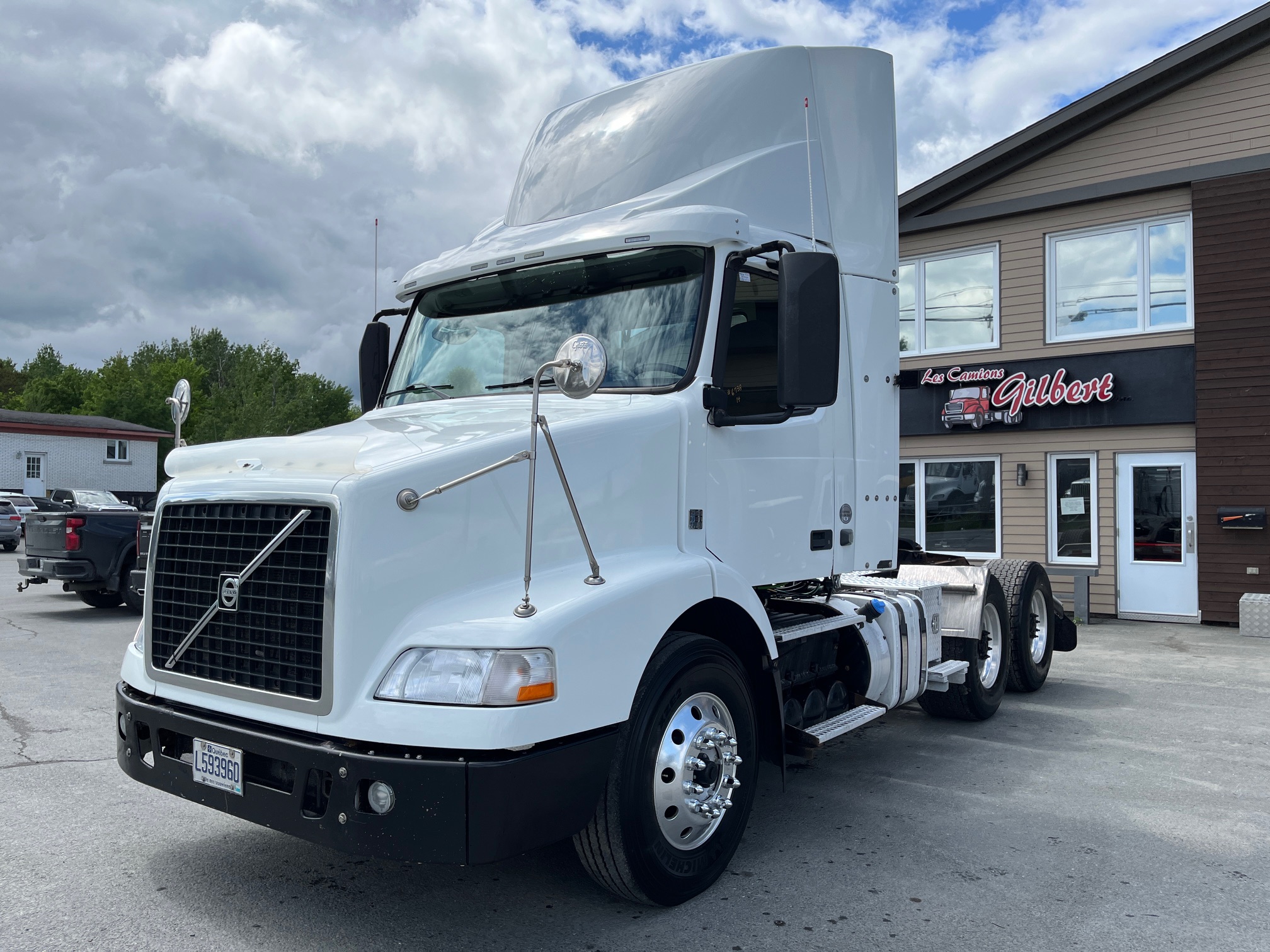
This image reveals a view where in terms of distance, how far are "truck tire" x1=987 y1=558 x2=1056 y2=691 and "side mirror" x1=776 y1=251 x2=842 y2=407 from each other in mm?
4342

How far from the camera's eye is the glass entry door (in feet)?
43.9

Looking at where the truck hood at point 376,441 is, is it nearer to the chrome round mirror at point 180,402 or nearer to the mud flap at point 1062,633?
the chrome round mirror at point 180,402

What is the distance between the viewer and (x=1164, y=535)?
13.6 m

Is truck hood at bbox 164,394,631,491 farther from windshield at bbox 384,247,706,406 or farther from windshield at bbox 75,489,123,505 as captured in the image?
windshield at bbox 75,489,123,505

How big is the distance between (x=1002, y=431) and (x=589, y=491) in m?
12.5

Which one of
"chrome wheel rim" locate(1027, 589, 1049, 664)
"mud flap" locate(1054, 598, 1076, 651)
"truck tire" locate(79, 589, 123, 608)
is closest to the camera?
"chrome wheel rim" locate(1027, 589, 1049, 664)

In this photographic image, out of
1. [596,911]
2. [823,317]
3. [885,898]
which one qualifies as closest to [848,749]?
[885,898]

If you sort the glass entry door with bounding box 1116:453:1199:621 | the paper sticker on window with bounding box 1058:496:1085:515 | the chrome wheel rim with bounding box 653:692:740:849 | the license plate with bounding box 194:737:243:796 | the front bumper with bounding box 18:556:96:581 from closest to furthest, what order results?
1. the license plate with bounding box 194:737:243:796
2. the chrome wheel rim with bounding box 653:692:740:849
3. the front bumper with bounding box 18:556:96:581
4. the glass entry door with bounding box 1116:453:1199:621
5. the paper sticker on window with bounding box 1058:496:1085:515

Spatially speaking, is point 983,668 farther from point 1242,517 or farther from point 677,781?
point 1242,517

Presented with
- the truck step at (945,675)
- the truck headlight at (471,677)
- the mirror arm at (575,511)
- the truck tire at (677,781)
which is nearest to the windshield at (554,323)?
the mirror arm at (575,511)

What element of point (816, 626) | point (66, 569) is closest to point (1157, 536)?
point (816, 626)

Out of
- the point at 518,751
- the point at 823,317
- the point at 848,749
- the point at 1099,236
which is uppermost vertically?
the point at 1099,236

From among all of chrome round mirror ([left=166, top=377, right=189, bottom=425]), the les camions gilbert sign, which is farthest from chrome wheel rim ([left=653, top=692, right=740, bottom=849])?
the les camions gilbert sign

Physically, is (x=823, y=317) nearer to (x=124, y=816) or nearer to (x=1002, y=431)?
(x=124, y=816)
